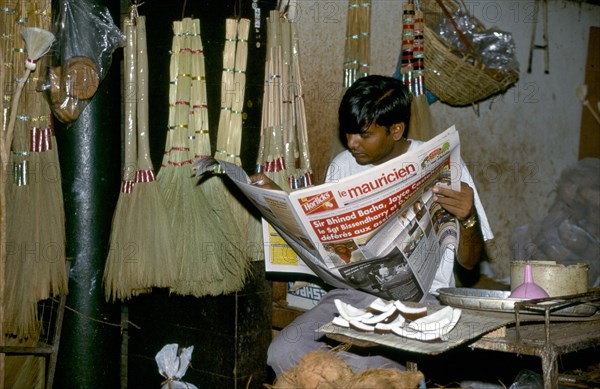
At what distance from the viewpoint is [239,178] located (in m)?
2.61

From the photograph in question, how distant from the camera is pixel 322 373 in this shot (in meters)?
1.89

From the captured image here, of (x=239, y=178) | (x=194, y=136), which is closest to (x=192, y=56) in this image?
(x=194, y=136)

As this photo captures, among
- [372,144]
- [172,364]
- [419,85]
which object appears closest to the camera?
[372,144]

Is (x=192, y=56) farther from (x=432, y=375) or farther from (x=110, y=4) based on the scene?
(x=432, y=375)

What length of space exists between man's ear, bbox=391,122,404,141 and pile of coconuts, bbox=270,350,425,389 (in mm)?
1241

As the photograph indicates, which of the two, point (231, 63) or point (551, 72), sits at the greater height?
point (551, 72)

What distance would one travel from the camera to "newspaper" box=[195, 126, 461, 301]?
223 centimetres

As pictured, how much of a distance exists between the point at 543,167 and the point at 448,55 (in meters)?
1.94

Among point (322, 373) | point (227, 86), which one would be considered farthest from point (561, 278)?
point (227, 86)

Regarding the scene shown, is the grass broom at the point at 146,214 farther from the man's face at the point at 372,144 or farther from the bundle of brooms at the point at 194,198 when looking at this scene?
the man's face at the point at 372,144

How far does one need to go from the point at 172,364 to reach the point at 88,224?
2.72 feet

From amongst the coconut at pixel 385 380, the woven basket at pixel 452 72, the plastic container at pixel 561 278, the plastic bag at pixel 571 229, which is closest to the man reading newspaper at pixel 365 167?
the plastic container at pixel 561 278

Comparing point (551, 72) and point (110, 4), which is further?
point (551, 72)

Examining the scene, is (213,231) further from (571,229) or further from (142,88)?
(571,229)
